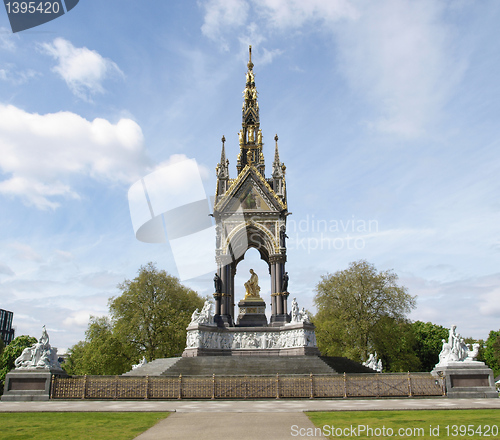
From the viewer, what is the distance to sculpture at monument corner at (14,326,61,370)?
18.7 metres

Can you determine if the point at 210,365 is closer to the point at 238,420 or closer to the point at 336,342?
the point at 238,420

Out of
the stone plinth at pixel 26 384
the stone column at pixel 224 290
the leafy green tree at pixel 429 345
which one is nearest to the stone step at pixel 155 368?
the stone column at pixel 224 290

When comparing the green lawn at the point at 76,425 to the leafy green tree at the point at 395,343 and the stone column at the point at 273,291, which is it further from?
the leafy green tree at the point at 395,343

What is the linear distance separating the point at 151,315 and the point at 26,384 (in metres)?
24.1

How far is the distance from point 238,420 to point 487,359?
207ft

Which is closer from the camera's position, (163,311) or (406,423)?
(406,423)

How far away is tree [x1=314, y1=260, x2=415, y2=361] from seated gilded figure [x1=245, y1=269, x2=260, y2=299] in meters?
14.5

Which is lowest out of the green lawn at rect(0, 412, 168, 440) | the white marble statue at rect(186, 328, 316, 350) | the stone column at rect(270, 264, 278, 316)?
the green lawn at rect(0, 412, 168, 440)

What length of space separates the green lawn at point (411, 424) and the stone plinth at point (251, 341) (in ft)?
40.2

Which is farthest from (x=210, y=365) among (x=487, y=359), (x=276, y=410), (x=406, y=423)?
(x=487, y=359)

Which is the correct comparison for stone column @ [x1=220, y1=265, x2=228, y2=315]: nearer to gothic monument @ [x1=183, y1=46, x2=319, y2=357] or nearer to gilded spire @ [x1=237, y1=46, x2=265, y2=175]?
gothic monument @ [x1=183, y1=46, x2=319, y2=357]

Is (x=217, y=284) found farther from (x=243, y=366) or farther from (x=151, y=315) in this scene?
(x=151, y=315)

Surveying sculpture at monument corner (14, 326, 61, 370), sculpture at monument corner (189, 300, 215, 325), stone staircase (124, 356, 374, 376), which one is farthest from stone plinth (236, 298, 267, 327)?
sculpture at monument corner (14, 326, 61, 370)

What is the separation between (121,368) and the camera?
40.3 metres
